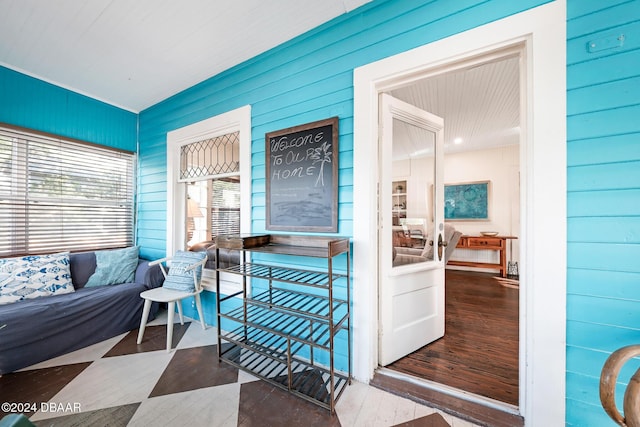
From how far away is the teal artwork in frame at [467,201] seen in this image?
517 cm

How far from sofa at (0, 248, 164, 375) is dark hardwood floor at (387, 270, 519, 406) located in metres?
2.73

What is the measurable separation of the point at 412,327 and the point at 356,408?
85cm

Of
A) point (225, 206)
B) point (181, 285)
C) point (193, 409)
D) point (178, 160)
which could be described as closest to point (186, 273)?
point (181, 285)

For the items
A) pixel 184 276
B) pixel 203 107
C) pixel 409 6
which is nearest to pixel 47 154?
pixel 203 107

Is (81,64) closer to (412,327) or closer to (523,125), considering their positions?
(523,125)

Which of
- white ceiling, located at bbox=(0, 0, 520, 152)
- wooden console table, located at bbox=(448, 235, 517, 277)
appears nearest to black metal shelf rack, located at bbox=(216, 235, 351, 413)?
white ceiling, located at bbox=(0, 0, 520, 152)

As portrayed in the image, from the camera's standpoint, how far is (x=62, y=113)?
2801 millimetres

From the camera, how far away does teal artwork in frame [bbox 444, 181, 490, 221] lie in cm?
517

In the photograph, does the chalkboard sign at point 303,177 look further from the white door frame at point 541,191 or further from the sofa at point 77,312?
the sofa at point 77,312

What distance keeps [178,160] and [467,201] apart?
221 inches

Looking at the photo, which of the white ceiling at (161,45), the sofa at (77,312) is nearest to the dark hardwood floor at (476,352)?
the white ceiling at (161,45)

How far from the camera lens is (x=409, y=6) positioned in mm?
1579

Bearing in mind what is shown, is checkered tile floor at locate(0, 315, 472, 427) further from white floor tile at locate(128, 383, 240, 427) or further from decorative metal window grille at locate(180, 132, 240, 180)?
decorative metal window grille at locate(180, 132, 240, 180)

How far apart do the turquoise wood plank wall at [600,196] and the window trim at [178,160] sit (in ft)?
7.41
